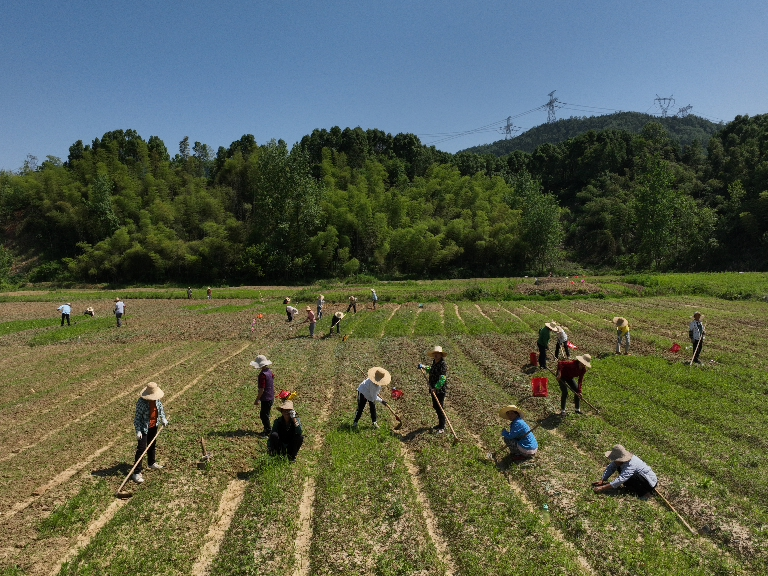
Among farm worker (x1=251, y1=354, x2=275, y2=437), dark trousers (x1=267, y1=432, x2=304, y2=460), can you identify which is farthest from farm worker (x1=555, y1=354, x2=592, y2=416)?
farm worker (x1=251, y1=354, x2=275, y2=437)

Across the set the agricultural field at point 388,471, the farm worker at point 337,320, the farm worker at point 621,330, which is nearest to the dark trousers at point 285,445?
the agricultural field at point 388,471

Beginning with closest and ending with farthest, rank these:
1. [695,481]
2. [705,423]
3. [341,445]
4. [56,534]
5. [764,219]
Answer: [56,534], [695,481], [341,445], [705,423], [764,219]

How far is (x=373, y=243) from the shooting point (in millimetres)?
68312

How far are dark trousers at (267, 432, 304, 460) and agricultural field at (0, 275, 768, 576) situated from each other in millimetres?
382

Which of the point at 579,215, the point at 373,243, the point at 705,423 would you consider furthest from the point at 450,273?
the point at 705,423

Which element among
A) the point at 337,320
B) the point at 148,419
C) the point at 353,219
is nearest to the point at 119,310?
the point at 337,320

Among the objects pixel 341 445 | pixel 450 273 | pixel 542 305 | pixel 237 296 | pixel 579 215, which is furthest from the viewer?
pixel 579 215

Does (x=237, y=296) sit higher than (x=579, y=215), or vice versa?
(x=579, y=215)

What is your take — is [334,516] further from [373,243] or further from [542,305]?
[373,243]

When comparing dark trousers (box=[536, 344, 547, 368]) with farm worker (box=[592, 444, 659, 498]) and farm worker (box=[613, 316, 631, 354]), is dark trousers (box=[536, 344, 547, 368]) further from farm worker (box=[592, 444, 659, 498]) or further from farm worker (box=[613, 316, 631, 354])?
farm worker (box=[592, 444, 659, 498])

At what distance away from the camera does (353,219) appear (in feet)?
219

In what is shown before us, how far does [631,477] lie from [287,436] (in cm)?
744

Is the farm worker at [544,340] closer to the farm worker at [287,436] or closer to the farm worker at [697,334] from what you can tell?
the farm worker at [697,334]

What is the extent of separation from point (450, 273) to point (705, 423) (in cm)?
5416
